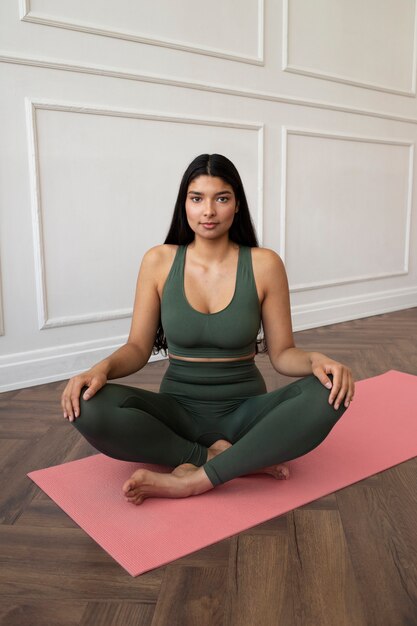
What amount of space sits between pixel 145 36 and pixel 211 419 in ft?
5.62

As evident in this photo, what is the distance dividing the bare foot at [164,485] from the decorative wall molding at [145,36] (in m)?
1.70

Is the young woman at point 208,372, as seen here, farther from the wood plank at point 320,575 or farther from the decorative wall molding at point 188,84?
the decorative wall molding at point 188,84

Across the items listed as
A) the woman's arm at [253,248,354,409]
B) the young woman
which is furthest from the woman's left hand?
the woman's arm at [253,248,354,409]

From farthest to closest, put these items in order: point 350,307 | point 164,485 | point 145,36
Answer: point 350,307 → point 145,36 → point 164,485

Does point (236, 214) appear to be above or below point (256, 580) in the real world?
above

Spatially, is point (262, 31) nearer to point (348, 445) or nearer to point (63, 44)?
point (63, 44)

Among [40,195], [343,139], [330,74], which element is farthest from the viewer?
[343,139]

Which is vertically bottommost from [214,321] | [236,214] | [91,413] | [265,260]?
[91,413]

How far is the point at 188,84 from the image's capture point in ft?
8.65

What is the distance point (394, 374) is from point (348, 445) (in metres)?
0.80

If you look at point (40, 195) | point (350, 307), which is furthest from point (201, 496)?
point (350, 307)

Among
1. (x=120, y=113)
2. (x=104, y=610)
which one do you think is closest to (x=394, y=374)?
(x=120, y=113)

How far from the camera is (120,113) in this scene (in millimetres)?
2432

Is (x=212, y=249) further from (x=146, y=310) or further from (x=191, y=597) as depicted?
(x=191, y=597)
